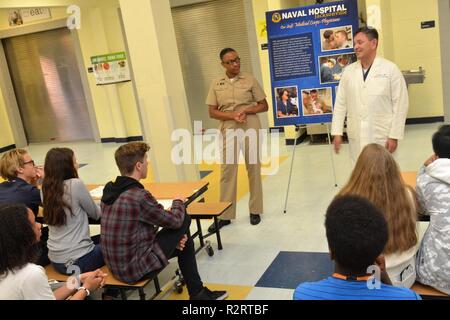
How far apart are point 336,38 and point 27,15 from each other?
8036 mm

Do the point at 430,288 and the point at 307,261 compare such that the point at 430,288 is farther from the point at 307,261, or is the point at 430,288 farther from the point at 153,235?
the point at 153,235

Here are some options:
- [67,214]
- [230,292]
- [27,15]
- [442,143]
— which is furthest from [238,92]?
[27,15]

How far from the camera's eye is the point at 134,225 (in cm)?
264

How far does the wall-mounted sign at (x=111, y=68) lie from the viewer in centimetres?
893

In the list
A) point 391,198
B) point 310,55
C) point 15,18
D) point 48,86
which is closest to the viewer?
point 391,198

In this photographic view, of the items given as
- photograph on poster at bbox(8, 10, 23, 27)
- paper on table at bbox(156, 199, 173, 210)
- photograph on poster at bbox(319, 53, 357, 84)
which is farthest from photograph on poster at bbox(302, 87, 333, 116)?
photograph on poster at bbox(8, 10, 23, 27)

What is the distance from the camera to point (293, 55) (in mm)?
Answer: 4578

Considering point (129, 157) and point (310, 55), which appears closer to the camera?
point (129, 157)

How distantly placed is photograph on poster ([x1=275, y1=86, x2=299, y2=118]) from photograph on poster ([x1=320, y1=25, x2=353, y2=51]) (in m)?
0.52

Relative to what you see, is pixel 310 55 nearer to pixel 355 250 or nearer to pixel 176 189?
pixel 176 189

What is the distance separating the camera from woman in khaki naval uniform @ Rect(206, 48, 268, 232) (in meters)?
4.26
